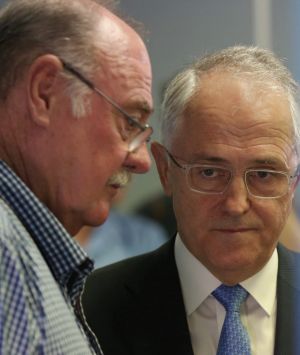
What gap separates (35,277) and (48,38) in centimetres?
40

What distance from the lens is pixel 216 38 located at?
2.05 m

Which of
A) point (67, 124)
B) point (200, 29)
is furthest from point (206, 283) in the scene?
Result: point (200, 29)

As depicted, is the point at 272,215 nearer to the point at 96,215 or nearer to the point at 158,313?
the point at 158,313

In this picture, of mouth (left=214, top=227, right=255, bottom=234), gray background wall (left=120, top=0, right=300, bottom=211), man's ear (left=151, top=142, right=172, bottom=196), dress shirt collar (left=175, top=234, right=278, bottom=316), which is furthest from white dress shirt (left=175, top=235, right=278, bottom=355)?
gray background wall (left=120, top=0, right=300, bottom=211)

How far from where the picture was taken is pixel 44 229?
3.19ft

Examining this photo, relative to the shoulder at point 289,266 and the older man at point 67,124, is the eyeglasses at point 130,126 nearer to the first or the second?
the older man at point 67,124

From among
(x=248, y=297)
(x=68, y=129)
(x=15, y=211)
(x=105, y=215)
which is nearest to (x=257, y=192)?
(x=248, y=297)

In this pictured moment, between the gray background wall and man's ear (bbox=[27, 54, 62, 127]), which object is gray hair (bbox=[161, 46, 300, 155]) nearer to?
the gray background wall

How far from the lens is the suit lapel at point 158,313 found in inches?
55.9

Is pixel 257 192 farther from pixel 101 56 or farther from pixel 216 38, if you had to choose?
pixel 216 38

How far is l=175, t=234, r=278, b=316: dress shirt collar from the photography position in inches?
57.1

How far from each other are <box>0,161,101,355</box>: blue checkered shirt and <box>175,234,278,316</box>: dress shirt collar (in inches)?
17.6

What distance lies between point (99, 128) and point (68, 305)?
0.29 m

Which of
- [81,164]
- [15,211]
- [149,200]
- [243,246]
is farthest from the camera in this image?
[149,200]
